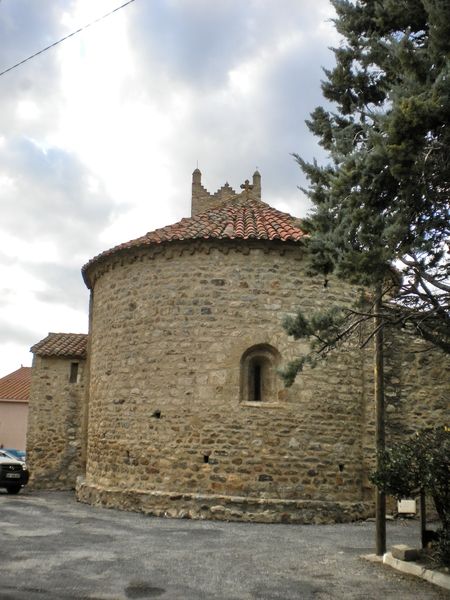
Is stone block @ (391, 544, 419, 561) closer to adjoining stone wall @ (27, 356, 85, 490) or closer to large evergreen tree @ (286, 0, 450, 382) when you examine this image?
large evergreen tree @ (286, 0, 450, 382)

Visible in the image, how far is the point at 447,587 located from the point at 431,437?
6.96 feet

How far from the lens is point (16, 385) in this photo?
1686 inches

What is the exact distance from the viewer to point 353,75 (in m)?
7.90

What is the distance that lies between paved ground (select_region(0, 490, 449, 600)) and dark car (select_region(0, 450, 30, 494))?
4802mm

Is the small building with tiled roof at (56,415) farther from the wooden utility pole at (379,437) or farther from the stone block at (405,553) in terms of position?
the stone block at (405,553)

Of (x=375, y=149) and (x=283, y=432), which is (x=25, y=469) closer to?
(x=283, y=432)

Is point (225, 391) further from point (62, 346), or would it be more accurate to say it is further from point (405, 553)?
point (62, 346)

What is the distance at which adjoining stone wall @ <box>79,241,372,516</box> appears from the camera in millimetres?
12719

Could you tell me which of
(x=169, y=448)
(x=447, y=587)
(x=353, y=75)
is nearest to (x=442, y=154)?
(x=353, y=75)

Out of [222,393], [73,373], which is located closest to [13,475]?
[73,373]

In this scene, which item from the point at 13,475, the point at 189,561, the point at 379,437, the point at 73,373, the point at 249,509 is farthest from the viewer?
the point at 73,373

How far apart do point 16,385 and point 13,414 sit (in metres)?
2.17

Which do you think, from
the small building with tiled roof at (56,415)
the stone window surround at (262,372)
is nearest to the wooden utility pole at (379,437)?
the stone window surround at (262,372)

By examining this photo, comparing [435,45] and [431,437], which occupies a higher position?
[435,45]
